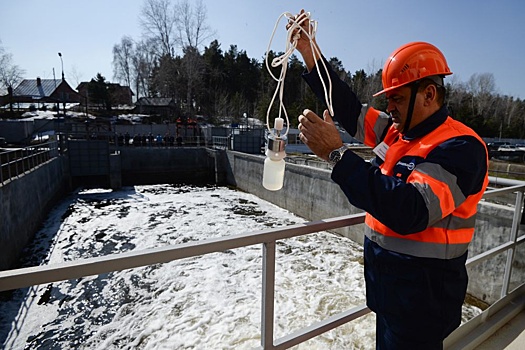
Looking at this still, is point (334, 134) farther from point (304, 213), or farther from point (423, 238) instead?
point (304, 213)

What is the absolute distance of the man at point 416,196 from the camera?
3.19 feet

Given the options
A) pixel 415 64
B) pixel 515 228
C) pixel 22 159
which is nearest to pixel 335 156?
pixel 415 64

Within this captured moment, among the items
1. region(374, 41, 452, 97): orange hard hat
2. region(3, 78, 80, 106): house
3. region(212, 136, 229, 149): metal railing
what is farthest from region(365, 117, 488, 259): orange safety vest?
region(3, 78, 80, 106): house

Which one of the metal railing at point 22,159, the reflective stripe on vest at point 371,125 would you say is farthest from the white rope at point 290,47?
the metal railing at point 22,159

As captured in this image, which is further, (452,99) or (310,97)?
(452,99)

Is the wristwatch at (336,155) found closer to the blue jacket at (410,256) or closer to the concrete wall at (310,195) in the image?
the blue jacket at (410,256)

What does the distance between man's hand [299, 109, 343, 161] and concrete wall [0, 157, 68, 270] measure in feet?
27.7

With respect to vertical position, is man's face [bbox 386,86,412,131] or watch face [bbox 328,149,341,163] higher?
man's face [bbox 386,86,412,131]

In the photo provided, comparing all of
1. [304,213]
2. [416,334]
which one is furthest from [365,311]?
[304,213]

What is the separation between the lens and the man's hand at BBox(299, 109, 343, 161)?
1125mm

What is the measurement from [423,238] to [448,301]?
0.93 feet

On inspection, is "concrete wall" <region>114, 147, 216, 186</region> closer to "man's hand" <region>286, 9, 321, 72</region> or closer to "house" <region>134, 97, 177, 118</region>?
"man's hand" <region>286, 9, 321, 72</region>

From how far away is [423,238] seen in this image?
111 cm

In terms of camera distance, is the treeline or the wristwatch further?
the treeline
